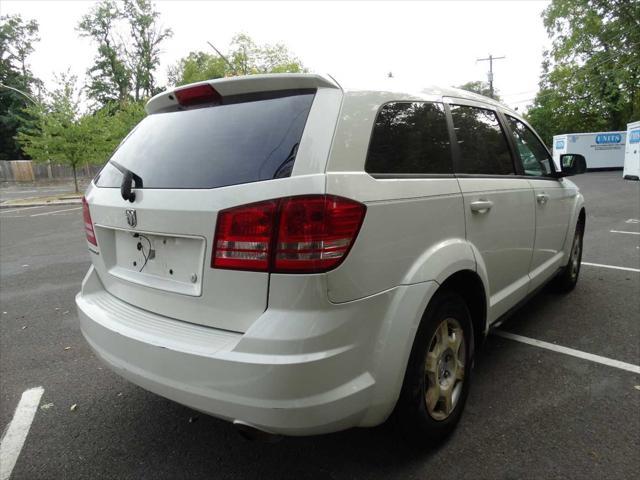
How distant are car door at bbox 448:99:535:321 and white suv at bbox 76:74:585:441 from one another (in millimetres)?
31

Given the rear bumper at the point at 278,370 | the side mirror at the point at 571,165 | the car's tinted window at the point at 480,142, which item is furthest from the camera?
the side mirror at the point at 571,165

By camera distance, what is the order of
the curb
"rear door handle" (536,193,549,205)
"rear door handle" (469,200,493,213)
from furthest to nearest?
the curb < "rear door handle" (536,193,549,205) < "rear door handle" (469,200,493,213)

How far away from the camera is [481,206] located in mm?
2473

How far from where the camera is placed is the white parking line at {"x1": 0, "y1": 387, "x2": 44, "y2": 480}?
2.28 m

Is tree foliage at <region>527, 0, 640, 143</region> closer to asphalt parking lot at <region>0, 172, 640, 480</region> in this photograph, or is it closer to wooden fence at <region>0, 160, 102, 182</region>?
asphalt parking lot at <region>0, 172, 640, 480</region>

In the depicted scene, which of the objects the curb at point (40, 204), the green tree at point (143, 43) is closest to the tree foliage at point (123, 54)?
the green tree at point (143, 43)

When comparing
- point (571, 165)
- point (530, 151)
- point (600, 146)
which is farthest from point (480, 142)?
point (600, 146)

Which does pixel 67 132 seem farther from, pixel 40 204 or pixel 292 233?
pixel 292 233

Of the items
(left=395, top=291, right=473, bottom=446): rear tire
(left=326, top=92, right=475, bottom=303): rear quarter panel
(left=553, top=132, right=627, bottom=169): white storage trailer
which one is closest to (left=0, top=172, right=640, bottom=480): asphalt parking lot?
(left=395, top=291, right=473, bottom=446): rear tire

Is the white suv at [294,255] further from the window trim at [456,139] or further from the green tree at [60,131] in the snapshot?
the green tree at [60,131]

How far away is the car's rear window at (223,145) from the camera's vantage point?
5.83ft

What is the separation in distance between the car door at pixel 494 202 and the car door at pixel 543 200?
17 cm

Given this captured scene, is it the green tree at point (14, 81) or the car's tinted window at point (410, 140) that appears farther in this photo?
the green tree at point (14, 81)

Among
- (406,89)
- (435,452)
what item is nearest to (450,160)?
(406,89)
